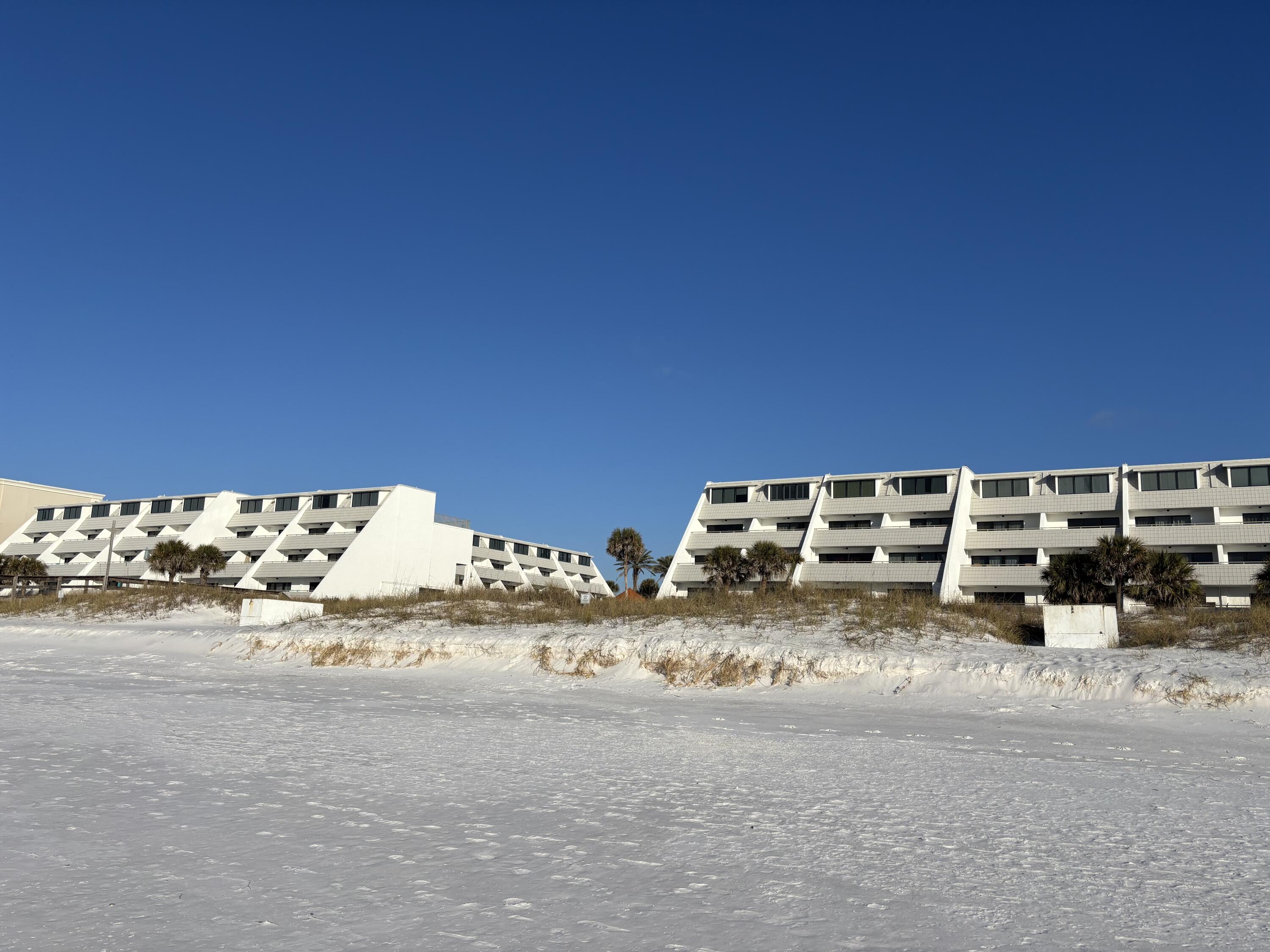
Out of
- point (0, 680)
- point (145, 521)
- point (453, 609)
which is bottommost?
point (0, 680)

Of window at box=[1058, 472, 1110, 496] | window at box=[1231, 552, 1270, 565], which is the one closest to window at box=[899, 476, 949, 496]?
window at box=[1058, 472, 1110, 496]

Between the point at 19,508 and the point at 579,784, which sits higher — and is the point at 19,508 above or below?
above

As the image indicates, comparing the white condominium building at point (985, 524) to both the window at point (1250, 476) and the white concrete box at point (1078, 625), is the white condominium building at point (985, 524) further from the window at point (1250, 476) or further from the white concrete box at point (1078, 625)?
the white concrete box at point (1078, 625)

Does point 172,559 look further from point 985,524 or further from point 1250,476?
point 1250,476

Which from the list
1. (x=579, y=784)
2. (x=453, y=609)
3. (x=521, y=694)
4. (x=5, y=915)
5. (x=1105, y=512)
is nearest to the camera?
(x=5, y=915)

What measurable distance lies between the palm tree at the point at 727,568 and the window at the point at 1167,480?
31713 mm

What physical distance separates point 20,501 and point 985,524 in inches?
4170

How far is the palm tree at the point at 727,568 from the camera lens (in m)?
68.9

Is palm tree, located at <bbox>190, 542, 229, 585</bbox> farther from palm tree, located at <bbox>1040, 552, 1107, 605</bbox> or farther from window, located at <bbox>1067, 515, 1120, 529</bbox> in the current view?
window, located at <bbox>1067, 515, 1120, 529</bbox>

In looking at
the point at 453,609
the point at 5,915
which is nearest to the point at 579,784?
the point at 5,915

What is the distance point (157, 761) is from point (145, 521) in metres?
93.1

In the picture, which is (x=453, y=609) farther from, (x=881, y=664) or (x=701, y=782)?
(x=701, y=782)

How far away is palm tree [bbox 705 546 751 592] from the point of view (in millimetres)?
68875

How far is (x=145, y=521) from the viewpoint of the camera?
92188mm
